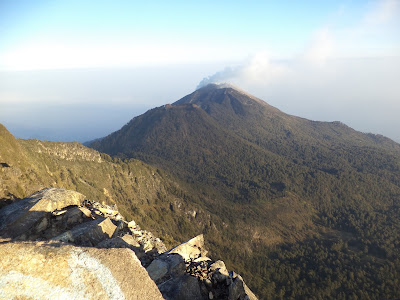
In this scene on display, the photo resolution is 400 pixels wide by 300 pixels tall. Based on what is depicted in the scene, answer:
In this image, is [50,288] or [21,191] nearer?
[50,288]

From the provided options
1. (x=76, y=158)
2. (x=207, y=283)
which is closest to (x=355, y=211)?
(x=76, y=158)

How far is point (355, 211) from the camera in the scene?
594 ft

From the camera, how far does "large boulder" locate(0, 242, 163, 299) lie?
12.5m

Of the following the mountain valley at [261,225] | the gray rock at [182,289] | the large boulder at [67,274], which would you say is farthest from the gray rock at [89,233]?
the mountain valley at [261,225]

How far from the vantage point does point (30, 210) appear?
2686cm

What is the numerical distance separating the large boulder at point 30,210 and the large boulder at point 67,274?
44.8 ft

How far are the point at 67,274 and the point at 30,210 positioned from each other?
17372mm

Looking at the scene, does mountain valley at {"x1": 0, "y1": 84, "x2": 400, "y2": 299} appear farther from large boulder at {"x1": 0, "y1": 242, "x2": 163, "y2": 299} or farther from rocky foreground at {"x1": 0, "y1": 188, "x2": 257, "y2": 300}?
large boulder at {"x1": 0, "y1": 242, "x2": 163, "y2": 299}

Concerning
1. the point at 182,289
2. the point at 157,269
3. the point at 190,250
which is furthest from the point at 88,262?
the point at 190,250

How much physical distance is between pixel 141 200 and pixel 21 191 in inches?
3390

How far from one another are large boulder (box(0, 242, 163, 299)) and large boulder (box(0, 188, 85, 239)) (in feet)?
44.8

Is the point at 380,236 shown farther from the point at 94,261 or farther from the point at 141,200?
the point at 94,261

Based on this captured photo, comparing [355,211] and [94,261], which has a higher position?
[94,261]

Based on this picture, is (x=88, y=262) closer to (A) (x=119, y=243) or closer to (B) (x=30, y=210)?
(A) (x=119, y=243)
